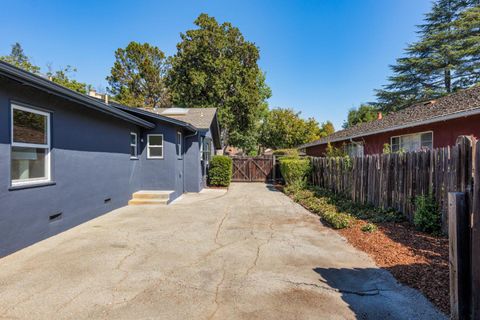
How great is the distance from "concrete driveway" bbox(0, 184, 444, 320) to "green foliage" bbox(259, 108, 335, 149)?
83.2 ft

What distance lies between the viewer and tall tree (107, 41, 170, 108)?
3019cm

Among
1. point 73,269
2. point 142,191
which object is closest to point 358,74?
point 142,191

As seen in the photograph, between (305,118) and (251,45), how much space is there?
38.4 feet

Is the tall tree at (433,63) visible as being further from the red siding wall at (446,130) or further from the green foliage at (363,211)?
the green foliage at (363,211)

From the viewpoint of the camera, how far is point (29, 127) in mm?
5043

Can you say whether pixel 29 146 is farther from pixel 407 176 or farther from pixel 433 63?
pixel 433 63

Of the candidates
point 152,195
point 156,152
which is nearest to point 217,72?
point 156,152

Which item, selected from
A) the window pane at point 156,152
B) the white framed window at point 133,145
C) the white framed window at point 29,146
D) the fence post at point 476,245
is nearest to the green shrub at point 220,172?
the window pane at point 156,152

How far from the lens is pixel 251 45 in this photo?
84.0 ft

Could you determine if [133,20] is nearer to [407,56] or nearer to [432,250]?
[432,250]

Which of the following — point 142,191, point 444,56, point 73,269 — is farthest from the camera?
point 444,56

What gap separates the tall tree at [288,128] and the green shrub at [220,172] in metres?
17.6

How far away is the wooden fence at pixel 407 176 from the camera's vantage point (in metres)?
4.41

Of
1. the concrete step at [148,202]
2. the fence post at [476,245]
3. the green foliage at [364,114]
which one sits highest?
the green foliage at [364,114]
